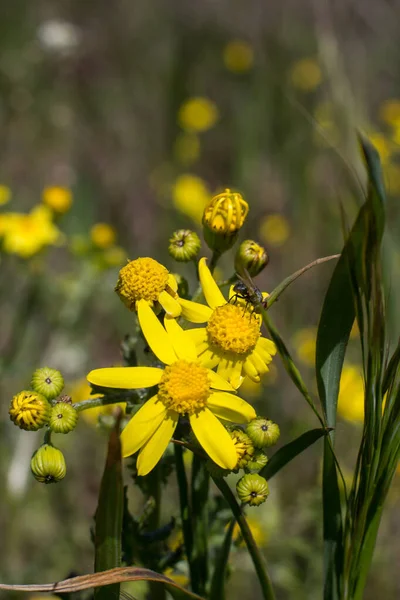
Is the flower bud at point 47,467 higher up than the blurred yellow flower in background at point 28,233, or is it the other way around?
the blurred yellow flower in background at point 28,233

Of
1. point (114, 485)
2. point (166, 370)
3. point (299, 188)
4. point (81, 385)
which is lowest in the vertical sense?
point (114, 485)

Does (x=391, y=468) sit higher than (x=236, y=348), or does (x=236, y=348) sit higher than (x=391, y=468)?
(x=236, y=348)

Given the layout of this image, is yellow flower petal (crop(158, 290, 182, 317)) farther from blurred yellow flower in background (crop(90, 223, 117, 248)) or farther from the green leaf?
blurred yellow flower in background (crop(90, 223, 117, 248))

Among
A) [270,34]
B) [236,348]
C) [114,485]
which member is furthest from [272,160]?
[114,485]

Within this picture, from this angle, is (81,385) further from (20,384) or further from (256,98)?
(256,98)

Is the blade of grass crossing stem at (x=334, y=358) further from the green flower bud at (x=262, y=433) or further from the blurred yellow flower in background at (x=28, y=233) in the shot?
the blurred yellow flower in background at (x=28, y=233)

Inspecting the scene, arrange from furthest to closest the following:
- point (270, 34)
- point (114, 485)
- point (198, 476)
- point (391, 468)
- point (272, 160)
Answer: point (270, 34)
point (272, 160)
point (198, 476)
point (391, 468)
point (114, 485)

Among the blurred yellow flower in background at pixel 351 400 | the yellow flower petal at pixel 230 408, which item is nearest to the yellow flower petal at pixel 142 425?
the yellow flower petal at pixel 230 408
